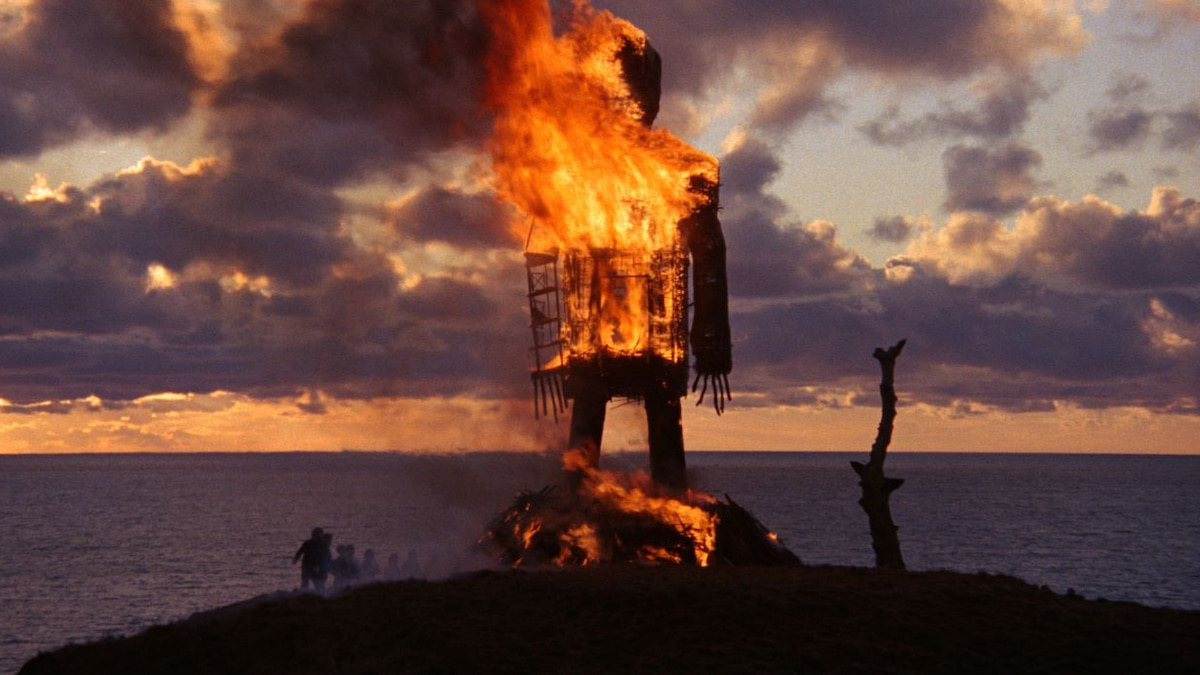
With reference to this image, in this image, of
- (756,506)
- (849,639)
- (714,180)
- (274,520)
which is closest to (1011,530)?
(756,506)

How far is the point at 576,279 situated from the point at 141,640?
14.8 metres

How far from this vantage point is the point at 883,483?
31172 millimetres

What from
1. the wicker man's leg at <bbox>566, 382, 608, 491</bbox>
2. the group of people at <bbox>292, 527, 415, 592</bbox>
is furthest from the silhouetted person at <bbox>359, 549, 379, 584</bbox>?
the wicker man's leg at <bbox>566, 382, 608, 491</bbox>

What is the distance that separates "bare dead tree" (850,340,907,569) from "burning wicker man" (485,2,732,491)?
173 inches

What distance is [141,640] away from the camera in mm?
21547

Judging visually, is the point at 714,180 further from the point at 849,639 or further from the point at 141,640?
the point at 141,640

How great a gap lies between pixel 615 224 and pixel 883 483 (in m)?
10.2

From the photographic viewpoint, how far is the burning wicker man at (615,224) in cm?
3061

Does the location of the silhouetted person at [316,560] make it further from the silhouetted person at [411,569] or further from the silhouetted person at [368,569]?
the silhouetted person at [411,569]

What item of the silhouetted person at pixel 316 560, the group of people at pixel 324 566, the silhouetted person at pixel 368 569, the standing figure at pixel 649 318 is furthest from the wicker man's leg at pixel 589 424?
the silhouetted person at pixel 316 560

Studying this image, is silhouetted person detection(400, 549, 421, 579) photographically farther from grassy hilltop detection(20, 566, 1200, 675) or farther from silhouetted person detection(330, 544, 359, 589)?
grassy hilltop detection(20, 566, 1200, 675)

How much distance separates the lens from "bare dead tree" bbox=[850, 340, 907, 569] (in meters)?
30.9

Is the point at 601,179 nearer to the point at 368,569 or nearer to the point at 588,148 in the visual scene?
the point at 588,148

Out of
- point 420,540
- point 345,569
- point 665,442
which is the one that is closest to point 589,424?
point 665,442
